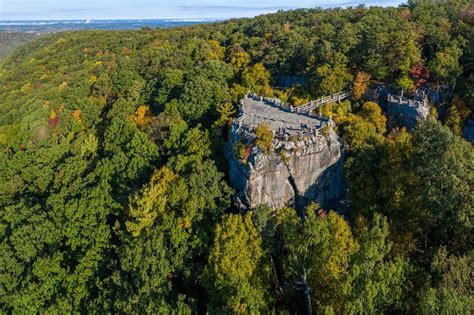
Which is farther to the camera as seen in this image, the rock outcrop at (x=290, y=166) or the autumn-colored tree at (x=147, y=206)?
the rock outcrop at (x=290, y=166)

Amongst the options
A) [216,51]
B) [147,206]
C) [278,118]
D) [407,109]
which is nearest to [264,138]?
[278,118]

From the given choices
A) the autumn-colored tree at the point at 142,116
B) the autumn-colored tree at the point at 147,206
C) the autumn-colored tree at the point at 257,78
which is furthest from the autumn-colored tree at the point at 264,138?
the autumn-colored tree at the point at 142,116

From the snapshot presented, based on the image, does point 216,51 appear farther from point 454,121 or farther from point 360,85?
point 454,121

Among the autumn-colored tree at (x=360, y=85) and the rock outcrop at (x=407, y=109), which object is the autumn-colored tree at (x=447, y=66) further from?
the autumn-colored tree at (x=360, y=85)

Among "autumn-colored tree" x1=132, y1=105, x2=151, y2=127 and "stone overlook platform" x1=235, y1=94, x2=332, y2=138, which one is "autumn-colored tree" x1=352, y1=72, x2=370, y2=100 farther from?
"autumn-colored tree" x1=132, y1=105, x2=151, y2=127

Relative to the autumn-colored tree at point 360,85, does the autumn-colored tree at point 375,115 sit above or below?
below

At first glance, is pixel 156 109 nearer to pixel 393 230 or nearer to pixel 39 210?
pixel 39 210
